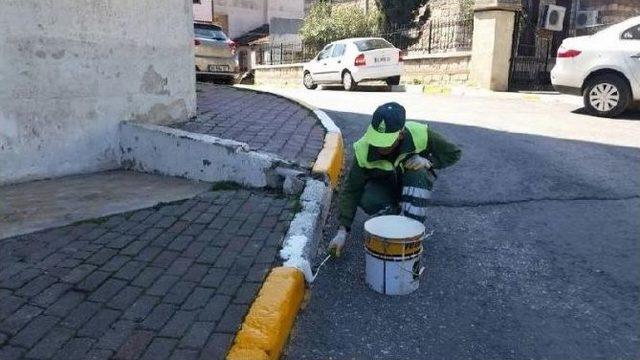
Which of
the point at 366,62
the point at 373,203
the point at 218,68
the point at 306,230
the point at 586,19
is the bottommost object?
the point at 306,230

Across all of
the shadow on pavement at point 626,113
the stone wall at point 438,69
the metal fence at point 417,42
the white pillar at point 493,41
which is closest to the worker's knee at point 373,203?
the shadow on pavement at point 626,113

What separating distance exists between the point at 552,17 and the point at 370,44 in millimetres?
5184

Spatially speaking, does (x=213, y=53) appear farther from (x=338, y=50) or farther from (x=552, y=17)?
(x=552, y=17)

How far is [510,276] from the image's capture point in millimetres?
3324

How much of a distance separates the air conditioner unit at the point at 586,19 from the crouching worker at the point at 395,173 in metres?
18.6

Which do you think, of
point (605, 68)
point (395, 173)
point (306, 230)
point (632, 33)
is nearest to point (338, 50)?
point (605, 68)

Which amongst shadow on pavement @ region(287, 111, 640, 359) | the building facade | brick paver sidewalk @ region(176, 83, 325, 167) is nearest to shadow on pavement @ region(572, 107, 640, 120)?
shadow on pavement @ region(287, 111, 640, 359)

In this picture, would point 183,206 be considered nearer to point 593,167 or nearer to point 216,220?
point 216,220

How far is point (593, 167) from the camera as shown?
18.1 feet

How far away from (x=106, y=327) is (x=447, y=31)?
15.9m

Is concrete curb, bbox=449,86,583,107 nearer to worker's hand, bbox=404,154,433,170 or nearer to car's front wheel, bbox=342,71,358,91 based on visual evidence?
car's front wheel, bbox=342,71,358,91

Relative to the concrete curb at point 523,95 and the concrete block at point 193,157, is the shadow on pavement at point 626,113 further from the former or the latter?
the concrete block at point 193,157

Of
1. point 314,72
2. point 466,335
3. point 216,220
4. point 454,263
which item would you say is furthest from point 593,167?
point 314,72

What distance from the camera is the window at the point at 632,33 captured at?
840 cm
